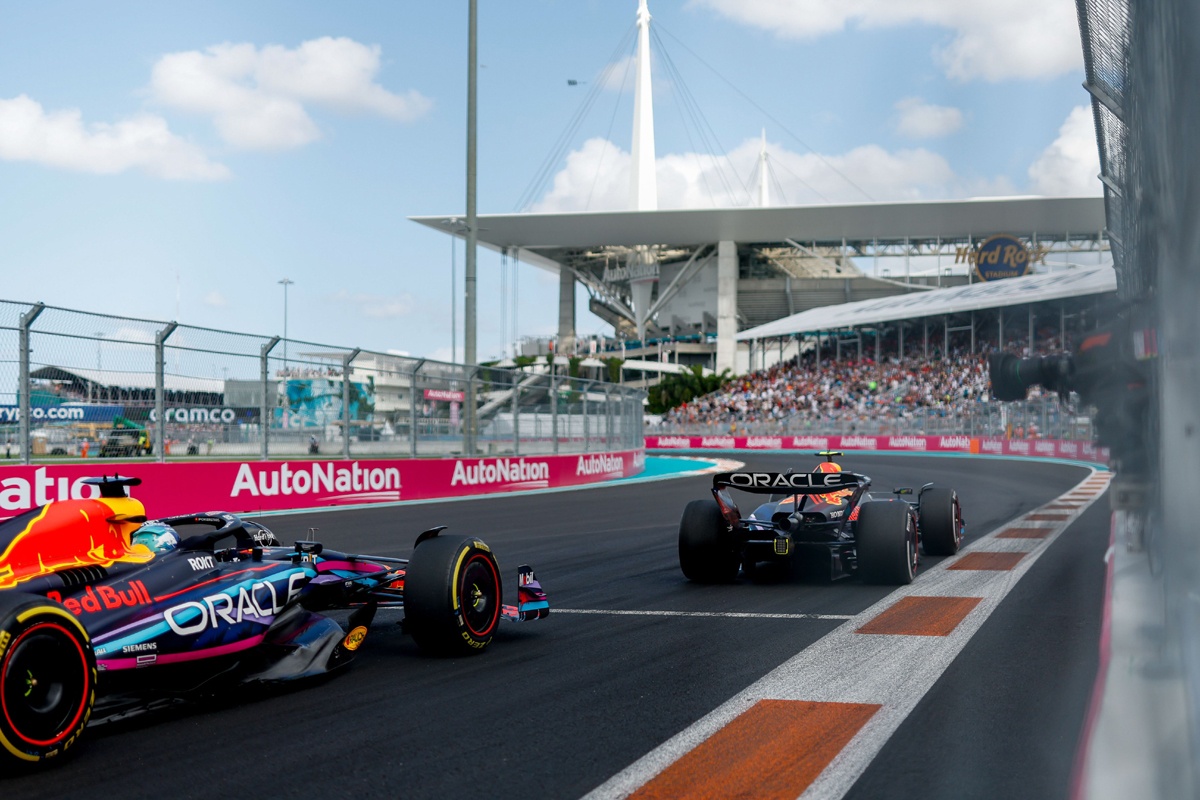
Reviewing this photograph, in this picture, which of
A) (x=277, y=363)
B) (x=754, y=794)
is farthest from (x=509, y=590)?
(x=277, y=363)

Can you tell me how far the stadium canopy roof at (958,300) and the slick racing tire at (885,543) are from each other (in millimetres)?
34570

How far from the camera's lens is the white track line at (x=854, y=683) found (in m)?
3.63


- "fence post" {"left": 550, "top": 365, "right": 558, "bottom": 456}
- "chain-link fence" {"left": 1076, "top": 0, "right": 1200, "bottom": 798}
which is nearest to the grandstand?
"fence post" {"left": 550, "top": 365, "right": 558, "bottom": 456}

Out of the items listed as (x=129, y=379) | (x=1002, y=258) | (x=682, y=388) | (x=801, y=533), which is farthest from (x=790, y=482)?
(x=682, y=388)

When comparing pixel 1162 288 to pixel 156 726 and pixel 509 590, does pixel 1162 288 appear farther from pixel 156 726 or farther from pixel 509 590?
pixel 509 590

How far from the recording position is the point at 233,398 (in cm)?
1438

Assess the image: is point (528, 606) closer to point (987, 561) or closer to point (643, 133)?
point (987, 561)

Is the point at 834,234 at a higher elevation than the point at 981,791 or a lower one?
higher

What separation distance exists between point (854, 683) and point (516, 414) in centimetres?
1639

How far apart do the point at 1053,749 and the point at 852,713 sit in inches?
31.3

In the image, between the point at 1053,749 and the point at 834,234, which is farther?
the point at 834,234

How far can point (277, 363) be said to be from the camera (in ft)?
49.4

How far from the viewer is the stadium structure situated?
2080 inches

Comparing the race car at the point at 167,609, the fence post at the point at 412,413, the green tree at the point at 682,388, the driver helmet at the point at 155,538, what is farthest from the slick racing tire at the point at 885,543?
the green tree at the point at 682,388
